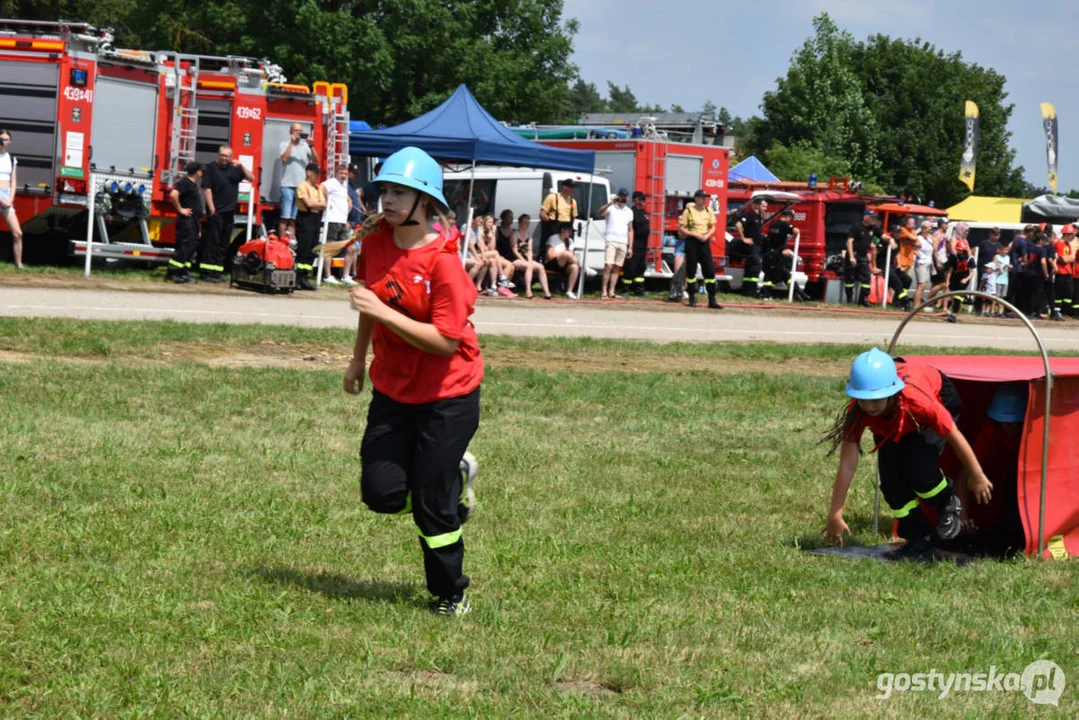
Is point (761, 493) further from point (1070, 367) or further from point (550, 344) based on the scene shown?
point (550, 344)

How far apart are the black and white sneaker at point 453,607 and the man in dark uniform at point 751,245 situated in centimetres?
2424

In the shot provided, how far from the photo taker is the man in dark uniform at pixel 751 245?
30.0 meters

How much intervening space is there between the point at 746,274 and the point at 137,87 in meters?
13.0

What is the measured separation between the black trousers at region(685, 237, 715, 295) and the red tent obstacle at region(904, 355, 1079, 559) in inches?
631

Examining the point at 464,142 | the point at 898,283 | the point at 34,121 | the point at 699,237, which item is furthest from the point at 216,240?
the point at 898,283

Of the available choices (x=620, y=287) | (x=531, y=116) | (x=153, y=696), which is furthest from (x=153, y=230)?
(x=531, y=116)

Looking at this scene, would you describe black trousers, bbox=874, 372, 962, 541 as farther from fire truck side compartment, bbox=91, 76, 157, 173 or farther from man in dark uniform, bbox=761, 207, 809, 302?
man in dark uniform, bbox=761, 207, 809, 302

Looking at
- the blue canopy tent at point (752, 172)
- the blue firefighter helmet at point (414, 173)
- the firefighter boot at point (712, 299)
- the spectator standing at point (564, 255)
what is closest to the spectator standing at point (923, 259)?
the firefighter boot at point (712, 299)

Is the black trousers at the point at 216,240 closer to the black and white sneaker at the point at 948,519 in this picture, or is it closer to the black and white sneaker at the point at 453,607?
the black and white sneaker at the point at 948,519

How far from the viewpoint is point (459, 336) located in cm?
583

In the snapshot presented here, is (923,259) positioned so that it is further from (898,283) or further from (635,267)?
(635,267)

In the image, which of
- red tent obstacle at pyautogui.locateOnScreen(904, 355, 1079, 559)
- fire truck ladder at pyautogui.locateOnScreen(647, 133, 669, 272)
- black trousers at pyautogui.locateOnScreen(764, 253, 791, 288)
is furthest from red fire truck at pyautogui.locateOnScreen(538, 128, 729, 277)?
red tent obstacle at pyautogui.locateOnScreen(904, 355, 1079, 559)

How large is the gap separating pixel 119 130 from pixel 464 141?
523cm

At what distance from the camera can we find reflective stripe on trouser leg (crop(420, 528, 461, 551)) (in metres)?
5.98
